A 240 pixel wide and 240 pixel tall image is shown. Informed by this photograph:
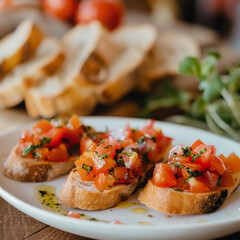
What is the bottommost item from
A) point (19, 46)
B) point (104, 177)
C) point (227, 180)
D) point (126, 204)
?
point (126, 204)

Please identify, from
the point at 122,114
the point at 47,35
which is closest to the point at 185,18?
the point at 47,35

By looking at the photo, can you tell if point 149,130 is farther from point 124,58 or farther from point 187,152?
point 124,58

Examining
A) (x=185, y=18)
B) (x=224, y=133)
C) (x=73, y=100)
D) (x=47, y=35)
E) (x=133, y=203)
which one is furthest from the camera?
(x=185, y=18)

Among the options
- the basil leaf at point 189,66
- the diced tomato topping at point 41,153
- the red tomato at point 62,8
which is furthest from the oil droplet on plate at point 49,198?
the red tomato at point 62,8

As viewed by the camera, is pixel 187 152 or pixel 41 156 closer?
pixel 187 152

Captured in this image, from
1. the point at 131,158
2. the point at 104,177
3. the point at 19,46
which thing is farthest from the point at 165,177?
the point at 19,46

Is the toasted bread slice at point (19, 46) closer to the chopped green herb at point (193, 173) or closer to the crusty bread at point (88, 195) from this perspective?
the crusty bread at point (88, 195)

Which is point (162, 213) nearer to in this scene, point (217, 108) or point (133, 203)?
point (133, 203)
